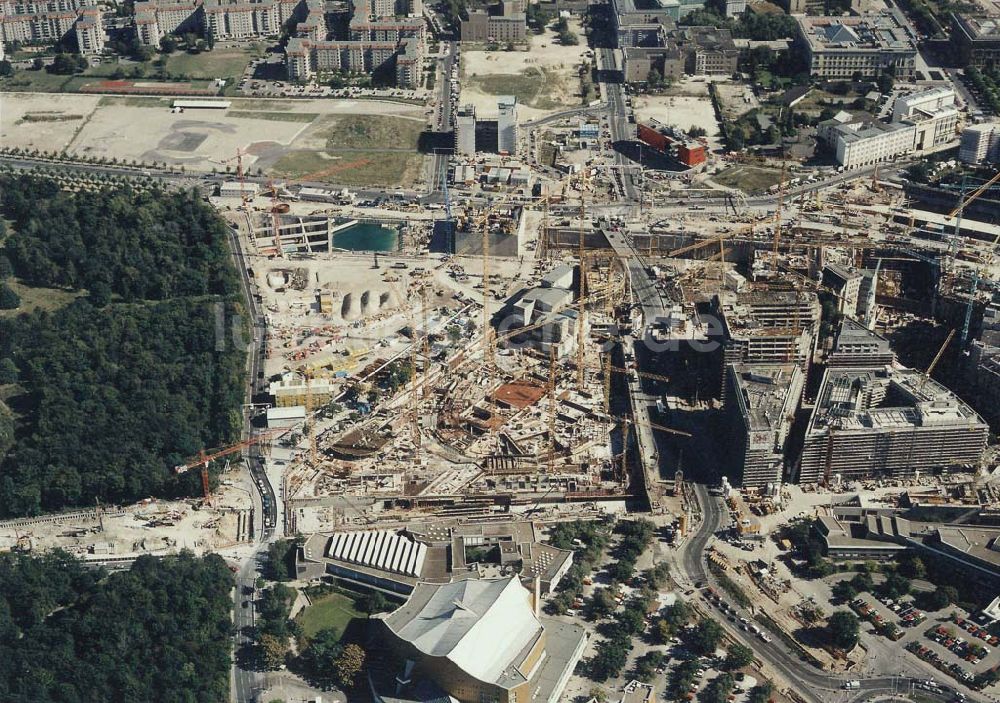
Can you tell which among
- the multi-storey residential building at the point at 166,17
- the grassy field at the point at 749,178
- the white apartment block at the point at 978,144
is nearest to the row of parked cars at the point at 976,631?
the grassy field at the point at 749,178

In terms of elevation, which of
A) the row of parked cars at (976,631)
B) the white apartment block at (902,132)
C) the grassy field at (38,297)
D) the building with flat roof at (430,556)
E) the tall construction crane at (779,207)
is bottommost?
the row of parked cars at (976,631)

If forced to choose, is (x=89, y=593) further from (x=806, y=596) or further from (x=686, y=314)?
(x=686, y=314)

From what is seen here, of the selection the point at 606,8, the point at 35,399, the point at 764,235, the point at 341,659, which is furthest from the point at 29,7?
the point at 341,659

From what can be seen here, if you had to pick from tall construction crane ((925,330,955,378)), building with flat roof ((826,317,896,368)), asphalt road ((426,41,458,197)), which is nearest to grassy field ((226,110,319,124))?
asphalt road ((426,41,458,197))

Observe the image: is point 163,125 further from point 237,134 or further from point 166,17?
point 166,17

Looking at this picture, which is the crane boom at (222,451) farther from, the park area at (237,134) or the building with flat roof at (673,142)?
the building with flat roof at (673,142)

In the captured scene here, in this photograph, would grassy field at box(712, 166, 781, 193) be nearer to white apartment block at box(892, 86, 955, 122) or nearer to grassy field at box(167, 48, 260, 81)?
white apartment block at box(892, 86, 955, 122)
